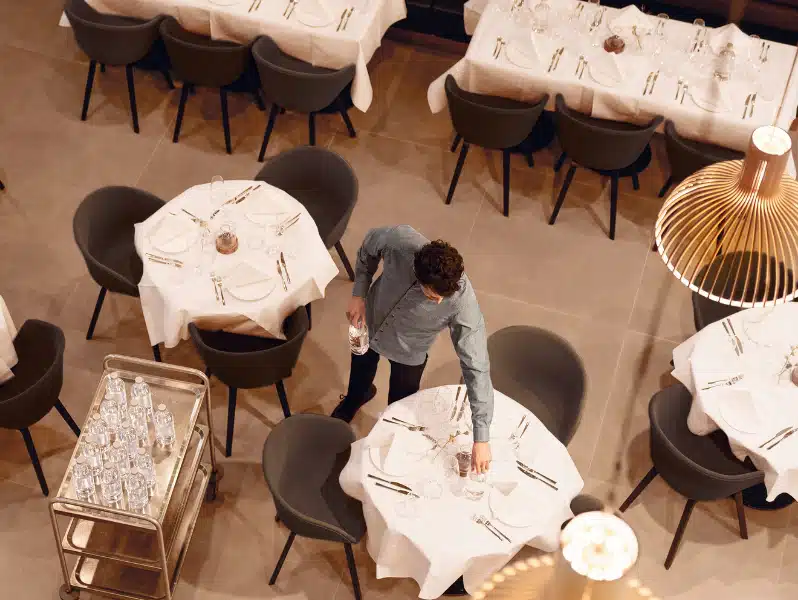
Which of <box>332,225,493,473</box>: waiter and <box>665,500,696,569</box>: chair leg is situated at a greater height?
<box>332,225,493,473</box>: waiter

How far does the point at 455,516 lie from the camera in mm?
4234

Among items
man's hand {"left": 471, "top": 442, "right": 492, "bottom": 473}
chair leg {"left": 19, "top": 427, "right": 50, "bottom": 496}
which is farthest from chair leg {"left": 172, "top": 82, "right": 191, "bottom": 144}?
man's hand {"left": 471, "top": 442, "right": 492, "bottom": 473}

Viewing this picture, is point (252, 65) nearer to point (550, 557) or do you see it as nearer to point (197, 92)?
point (197, 92)

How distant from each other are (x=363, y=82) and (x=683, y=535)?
317 cm

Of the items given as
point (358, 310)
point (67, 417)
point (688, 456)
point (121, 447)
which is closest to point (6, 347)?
point (67, 417)

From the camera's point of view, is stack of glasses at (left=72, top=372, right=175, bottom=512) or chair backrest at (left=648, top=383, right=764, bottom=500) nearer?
stack of glasses at (left=72, top=372, right=175, bottom=512)

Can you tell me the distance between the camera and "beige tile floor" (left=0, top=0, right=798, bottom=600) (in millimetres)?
5023

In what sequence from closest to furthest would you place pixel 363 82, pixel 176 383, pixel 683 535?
pixel 176 383, pixel 683 535, pixel 363 82

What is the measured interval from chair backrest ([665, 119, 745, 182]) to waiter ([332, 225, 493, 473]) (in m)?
2.05

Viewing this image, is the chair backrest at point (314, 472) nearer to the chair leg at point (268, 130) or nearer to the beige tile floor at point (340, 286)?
the beige tile floor at point (340, 286)

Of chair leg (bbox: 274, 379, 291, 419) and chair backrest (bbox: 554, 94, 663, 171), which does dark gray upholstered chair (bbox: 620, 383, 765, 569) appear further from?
chair leg (bbox: 274, 379, 291, 419)

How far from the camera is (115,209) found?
5.37 m

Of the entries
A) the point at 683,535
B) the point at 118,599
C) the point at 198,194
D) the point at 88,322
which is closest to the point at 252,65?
the point at 198,194

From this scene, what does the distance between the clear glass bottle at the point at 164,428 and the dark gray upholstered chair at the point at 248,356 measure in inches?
14.5
